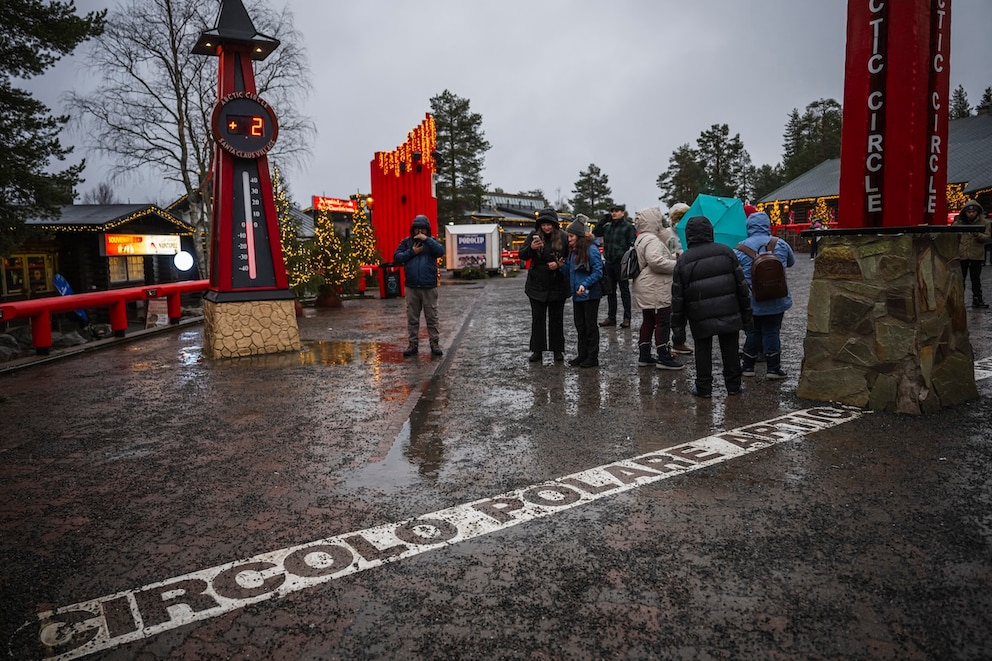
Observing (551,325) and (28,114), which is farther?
(28,114)

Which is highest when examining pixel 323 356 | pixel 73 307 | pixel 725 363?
pixel 73 307

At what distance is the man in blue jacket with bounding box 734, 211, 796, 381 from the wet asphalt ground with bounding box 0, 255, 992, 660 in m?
0.37

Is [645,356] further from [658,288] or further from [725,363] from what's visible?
[725,363]

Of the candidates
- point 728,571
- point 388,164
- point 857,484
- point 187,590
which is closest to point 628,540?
point 728,571

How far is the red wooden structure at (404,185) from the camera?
27938mm

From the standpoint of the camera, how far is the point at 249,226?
9.80 meters

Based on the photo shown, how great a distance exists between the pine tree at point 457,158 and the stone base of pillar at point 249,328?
49950 mm

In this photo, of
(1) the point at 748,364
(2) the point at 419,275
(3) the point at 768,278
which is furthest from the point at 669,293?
(2) the point at 419,275

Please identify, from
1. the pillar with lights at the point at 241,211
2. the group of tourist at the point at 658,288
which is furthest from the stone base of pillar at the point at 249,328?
the group of tourist at the point at 658,288

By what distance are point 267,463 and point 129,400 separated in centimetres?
316

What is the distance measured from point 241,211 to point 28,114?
8507 millimetres

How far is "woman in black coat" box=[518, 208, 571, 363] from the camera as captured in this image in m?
7.92

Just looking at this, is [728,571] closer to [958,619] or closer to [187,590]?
[958,619]

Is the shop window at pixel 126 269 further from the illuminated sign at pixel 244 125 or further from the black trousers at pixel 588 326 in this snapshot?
the black trousers at pixel 588 326
